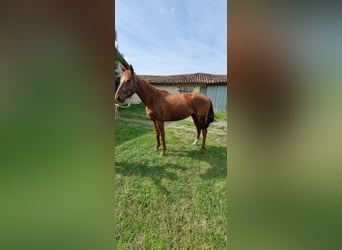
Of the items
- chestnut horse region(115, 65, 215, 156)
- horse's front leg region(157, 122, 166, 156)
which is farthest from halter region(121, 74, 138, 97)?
horse's front leg region(157, 122, 166, 156)

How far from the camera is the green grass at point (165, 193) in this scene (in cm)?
108

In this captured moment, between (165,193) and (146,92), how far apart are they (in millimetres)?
699

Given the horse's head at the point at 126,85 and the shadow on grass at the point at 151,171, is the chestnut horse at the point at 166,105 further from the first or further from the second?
the shadow on grass at the point at 151,171

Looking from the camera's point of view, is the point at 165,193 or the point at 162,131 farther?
the point at 162,131

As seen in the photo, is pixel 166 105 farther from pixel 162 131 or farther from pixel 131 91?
pixel 131 91

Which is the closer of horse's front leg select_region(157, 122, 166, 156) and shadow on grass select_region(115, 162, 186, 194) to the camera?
shadow on grass select_region(115, 162, 186, 194)

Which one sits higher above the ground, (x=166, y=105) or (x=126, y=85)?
(x=126, y=85)

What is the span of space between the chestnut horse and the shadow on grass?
0.11 metres

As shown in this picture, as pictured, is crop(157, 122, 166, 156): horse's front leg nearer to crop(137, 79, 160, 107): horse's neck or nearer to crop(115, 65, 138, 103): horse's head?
crop(137, 79, 160, 107): horse's neck

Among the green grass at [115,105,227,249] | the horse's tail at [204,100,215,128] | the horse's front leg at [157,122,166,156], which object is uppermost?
the horse's tail at [204,100,215,128]

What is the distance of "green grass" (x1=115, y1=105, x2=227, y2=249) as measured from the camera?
1.08 metres

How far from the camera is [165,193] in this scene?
1.17m

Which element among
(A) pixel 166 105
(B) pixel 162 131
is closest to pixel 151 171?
(B) pixel 162 131

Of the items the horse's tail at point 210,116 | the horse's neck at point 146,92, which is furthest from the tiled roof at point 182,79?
the horse's tail at point 210,116
